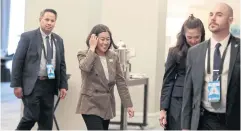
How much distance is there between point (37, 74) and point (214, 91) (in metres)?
1.88

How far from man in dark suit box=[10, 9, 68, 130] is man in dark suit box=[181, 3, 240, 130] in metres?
1.66

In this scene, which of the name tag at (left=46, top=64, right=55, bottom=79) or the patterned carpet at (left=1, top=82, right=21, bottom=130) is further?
the patterned carpet at (left=1, top=82, right=21, bottom=130)

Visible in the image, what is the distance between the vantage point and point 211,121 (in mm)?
2145

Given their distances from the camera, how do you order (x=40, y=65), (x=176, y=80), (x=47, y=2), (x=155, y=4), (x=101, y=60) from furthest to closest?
(x=155, y=4) → (x=47, y=2) → (x=40, y=65) → (x=101, y=60) → (x=176, y=80)

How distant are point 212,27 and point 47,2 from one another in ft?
8.91

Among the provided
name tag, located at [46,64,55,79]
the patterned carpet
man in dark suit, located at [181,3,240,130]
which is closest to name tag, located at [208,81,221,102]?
man in dark suit, located at [181,3,240,130]

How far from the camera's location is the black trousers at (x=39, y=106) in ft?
11.3

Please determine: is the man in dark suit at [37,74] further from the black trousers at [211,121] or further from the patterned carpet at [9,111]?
the black trousers at [211,121]

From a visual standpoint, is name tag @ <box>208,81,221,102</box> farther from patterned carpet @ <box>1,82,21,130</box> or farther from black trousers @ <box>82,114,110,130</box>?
patterned carpet @ <box>1,82,21,130</box>

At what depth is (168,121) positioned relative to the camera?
279cm

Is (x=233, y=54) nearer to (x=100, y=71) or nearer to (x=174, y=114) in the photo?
(x=174, y=114)

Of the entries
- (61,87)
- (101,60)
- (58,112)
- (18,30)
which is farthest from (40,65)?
(18,30)

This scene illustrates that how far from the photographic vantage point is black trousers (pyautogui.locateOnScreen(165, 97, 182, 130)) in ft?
8.93

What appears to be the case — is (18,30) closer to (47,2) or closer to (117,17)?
(117,17)
